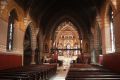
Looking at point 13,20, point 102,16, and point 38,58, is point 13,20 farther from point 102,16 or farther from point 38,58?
point 38,58

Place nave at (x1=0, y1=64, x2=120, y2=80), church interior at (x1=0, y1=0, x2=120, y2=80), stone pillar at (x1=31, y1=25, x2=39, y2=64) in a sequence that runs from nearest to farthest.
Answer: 1. nave at (x1=0, y1=64, x2=120, y2=80)
2. church interior at (x1=0, y1=0, x2=120, y2=80)
3. stone pillar at (x1=31, y1=25, x2=39, y2=64)

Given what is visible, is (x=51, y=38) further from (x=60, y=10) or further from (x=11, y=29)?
(x=11, y=29)

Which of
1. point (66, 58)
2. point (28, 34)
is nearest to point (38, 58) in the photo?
point (28, 34)

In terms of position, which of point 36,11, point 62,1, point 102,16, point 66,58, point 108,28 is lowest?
point 66,58

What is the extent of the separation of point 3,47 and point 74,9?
16.1 m

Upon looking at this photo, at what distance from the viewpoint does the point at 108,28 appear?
49.1 ft

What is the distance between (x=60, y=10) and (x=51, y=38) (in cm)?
545

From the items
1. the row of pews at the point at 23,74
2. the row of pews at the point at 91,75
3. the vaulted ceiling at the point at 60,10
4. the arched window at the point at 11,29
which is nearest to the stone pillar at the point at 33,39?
the vaulted ceiling at the point at 60,10

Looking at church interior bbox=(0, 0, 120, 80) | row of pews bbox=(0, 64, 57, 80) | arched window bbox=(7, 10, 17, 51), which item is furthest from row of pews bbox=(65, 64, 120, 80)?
arched window bbox=(7, 10, 17, 51)

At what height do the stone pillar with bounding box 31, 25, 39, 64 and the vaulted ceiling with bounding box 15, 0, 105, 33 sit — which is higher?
the vaulted ceiling with bounding box 15, 0, 105, 33

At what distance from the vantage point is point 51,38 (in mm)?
31188

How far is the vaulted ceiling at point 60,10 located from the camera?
2065 centimetres

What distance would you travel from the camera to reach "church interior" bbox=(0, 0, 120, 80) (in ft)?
34.2

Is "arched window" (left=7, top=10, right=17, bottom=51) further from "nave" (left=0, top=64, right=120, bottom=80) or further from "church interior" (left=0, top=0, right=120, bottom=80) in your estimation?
"nave" (left=0, top=64, right=120, bottom=80)
